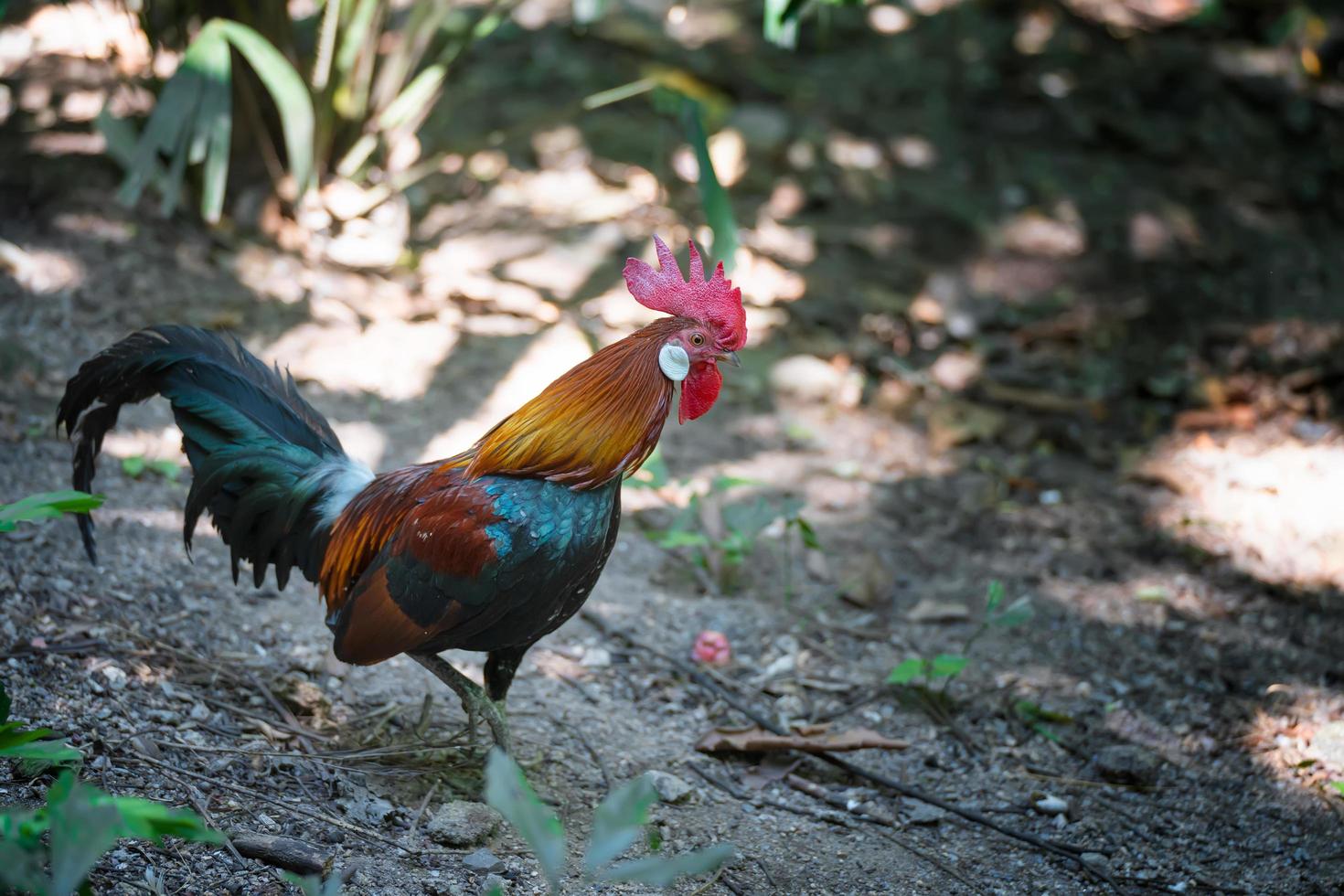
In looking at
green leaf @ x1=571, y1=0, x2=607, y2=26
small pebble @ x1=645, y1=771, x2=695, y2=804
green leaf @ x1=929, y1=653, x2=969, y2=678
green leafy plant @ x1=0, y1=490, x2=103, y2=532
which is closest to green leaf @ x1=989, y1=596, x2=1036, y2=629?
green leaf @ x1=929, y1=653, x2=969, y2=678

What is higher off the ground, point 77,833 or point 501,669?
point 77,833

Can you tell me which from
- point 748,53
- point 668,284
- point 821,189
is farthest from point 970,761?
point 748,53

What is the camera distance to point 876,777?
363cm

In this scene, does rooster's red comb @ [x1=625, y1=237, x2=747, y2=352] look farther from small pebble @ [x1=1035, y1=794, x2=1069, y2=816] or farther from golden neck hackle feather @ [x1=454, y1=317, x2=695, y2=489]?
small pebble @ [x1=1035, y1=794, x2=1069, y2=816]

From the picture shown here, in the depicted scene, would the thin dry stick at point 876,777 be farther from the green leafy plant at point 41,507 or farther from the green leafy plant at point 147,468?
the green leafy plant at point 41,507

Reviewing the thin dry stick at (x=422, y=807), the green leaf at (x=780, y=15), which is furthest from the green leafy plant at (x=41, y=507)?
the green leaf at (x=780, y=15)

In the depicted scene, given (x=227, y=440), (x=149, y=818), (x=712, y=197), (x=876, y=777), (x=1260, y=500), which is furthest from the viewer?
(x=1260, y=500)

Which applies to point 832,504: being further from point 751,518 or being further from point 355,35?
point 355,35

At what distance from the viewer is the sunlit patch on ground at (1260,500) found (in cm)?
497

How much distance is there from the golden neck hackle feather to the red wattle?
0.07m

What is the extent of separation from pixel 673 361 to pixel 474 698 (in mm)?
1213

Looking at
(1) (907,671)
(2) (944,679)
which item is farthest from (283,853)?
(2) (944,679)

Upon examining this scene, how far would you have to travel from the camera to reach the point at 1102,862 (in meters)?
3.31

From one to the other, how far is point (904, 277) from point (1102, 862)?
4656 mm
